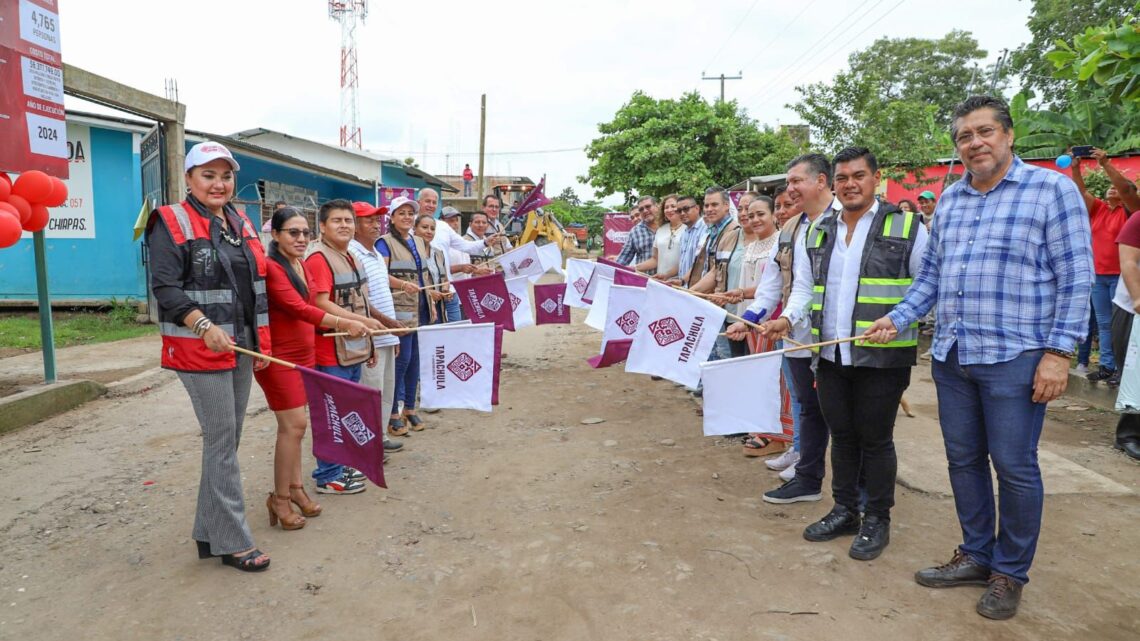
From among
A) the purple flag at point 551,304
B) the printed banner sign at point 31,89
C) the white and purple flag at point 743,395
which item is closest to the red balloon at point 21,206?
the printed banner sign at point 31,89

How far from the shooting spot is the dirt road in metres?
3.06

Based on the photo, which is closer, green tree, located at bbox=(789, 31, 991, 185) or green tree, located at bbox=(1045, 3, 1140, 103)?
green tree, located at bbox=(1045, 3, 1140, 103)

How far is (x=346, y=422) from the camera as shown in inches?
147

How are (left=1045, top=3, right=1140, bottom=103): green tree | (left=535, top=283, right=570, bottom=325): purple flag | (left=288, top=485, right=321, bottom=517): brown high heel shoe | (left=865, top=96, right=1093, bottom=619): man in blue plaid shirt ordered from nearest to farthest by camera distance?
(left=865, top=96, right=1093, bottom=619): man in blue plaid shirt < (left=1045, top=3, right=1140, bottom=103): green tree < (left=288, top=485, right=321, bottom=517): brown high heel shoe < (left=535, top=283, right=570, bottom=325): purple flag

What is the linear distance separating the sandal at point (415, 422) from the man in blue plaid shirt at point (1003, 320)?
13.7 ft

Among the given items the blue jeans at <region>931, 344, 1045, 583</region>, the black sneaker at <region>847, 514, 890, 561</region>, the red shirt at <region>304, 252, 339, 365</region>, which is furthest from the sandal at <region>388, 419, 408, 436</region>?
the blue jeans at <region>931, 344, 1045, 583</region>

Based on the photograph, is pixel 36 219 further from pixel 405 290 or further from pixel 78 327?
pixel 78 327

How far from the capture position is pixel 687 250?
7.28 meters

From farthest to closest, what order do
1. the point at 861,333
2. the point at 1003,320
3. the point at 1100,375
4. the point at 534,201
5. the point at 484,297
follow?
1. the point at 534,201
2. the point at 1100,375
3. the point at 484,297
4. the point at 861,333
5. the point at 1003,320

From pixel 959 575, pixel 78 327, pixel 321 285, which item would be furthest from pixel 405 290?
pixel 78 327

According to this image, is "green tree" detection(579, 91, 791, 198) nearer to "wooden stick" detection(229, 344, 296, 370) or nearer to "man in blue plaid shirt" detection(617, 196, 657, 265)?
"man in blue plaid shirt" detection(617, 196, 657, 265)

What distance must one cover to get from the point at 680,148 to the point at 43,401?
2278cm

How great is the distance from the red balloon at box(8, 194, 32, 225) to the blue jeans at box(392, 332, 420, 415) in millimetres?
3275

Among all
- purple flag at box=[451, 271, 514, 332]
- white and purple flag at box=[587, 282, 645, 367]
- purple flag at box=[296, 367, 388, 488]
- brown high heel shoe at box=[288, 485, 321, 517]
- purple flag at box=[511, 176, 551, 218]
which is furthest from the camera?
purple flag at box=[511, 176, 551, 218]
